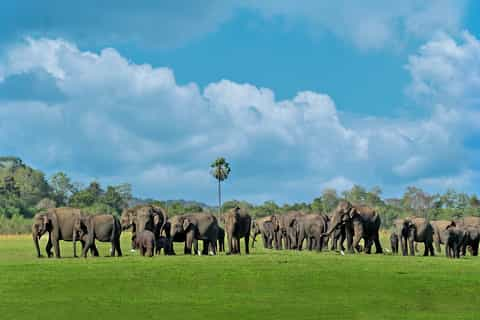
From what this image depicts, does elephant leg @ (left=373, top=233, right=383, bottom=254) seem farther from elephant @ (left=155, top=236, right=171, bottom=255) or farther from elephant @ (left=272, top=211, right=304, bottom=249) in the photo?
elephant @ (left=155, top=236, right=171, bottom=255)

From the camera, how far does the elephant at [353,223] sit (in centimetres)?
4866

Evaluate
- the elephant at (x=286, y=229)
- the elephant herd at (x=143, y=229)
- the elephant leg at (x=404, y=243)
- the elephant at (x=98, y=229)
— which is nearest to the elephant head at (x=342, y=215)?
the elephant leg at (x=404, y=243)

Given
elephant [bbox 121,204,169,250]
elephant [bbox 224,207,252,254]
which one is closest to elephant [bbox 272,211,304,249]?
elephant [bbox 224,207,252,254]

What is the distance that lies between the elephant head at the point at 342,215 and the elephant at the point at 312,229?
9.19 ft

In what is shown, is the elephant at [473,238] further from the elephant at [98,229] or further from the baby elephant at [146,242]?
the elephant at [98,229]

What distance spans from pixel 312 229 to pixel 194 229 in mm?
8491

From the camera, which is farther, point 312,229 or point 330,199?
point 330,199

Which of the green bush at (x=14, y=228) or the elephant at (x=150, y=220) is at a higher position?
the green bush at (x=14, y=228)

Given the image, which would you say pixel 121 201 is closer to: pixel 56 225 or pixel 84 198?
pixel 84 198

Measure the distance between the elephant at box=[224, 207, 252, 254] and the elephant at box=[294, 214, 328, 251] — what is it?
5.21 meters

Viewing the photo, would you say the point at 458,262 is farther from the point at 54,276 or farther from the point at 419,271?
the point at 54,276

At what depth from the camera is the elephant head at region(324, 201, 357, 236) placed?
48.6m

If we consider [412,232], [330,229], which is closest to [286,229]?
[330,229]

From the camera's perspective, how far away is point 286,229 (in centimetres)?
5891
